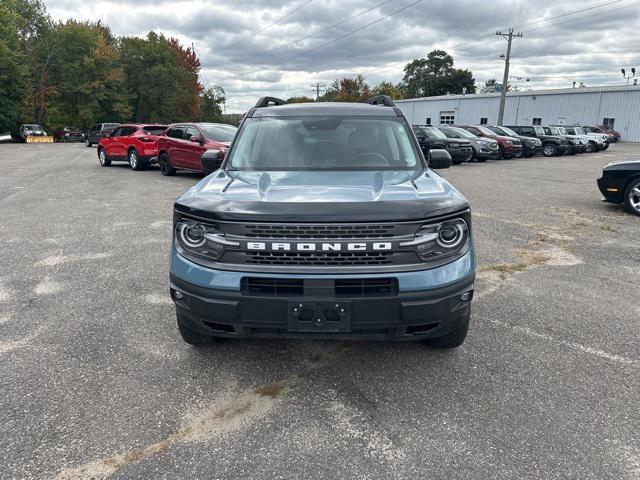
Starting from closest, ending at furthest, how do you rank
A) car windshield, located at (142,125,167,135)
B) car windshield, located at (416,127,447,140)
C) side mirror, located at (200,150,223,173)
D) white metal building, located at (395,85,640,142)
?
side mirror, located at (200,150,223,173) → car windshield, located at (142,125,167,135) → car windshield, located at (416,127,447,140) → white metal building, located at (395,85,640,142)

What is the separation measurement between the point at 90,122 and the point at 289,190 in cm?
6189

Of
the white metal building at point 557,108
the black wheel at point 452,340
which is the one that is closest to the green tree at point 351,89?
the white metal building at point 557,108

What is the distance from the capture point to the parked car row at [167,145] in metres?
12.8

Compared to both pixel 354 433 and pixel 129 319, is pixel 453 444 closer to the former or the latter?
pixel 354 433

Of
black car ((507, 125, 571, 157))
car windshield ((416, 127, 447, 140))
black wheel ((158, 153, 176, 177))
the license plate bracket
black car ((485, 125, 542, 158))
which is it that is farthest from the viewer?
black car ((507, 125, 571, 157))

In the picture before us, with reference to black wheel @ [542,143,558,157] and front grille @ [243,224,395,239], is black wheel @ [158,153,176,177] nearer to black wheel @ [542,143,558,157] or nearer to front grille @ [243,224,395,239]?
front grille @ [243,224,395,239]

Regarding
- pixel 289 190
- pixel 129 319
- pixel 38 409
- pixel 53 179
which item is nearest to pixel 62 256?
pixel 129 319

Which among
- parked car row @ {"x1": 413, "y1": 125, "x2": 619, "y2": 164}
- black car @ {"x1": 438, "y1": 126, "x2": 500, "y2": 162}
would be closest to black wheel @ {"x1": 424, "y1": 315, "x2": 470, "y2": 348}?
parked car row @ {"x1": 413, "y1": 125, "x2": 619, "y2": 164}

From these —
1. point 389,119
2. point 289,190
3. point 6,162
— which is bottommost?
point 6,162

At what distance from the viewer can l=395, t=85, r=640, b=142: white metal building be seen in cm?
4600

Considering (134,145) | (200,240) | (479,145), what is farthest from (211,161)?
(479,145)

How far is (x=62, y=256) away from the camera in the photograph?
20.0 feet

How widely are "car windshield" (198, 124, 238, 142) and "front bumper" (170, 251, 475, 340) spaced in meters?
10.4

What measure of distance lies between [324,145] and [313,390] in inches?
82.1
